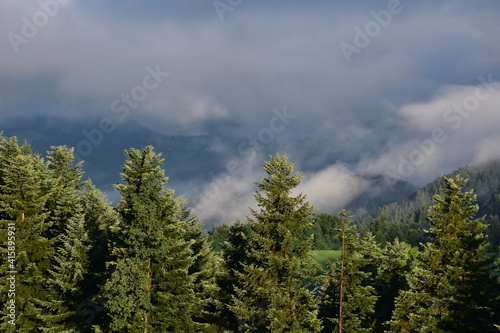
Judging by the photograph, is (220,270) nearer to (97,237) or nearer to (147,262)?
(147,262)

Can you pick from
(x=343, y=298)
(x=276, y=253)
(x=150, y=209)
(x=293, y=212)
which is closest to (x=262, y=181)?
(x=293, y=212)

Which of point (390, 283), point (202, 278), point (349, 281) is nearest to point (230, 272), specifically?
point (202, 278)

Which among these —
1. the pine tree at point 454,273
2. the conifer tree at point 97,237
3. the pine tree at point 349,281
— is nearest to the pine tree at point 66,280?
the conifer tree at point 97,237

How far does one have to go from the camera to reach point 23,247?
143ft

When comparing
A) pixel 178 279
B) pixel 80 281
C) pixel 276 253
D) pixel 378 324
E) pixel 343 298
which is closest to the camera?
pixel 276 253

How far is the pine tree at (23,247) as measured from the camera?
4247cm

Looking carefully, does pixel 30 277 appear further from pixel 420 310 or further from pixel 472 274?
pixel 472 274

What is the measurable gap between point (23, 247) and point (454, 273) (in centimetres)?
4211

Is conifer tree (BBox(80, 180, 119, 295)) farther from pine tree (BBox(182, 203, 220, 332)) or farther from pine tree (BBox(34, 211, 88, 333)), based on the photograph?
pine tree (BBox(182, 203, 220, 332))

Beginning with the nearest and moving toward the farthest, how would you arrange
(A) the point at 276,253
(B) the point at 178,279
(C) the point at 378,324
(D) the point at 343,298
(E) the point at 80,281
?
(A) the point at 276,253
(B) the point at 178,279
(E) the point at 80,281
(D) the point at 343,298
(C) the point at 378,324

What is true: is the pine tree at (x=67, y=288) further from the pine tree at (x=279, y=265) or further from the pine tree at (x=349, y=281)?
the pine tree at (x=349, y=281)

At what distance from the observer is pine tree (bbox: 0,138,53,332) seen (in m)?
42.5

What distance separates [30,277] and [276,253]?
25921 millimetres

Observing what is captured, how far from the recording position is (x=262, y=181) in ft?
126
